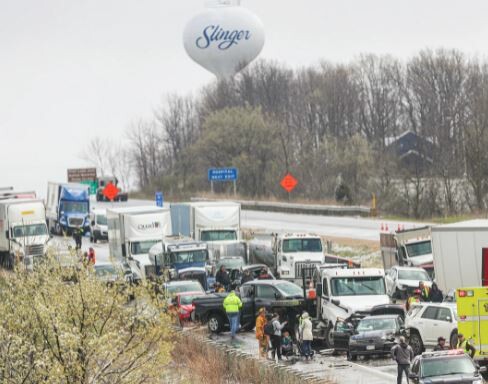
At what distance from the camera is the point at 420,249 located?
5272 cm

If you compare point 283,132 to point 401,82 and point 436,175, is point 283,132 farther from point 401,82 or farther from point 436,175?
point 436,175

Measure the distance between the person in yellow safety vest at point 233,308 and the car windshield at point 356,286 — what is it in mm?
2886

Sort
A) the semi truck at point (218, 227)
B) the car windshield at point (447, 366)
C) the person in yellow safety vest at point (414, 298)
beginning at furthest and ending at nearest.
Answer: the semi truck at point (218, 227)
the person in yellow safety vest at point (414, 298)
the car windshield at point (447, 366)

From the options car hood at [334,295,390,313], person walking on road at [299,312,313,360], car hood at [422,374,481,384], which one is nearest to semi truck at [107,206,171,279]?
car hood at [334,295,390,313]

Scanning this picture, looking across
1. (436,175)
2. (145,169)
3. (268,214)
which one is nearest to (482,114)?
(436,175)

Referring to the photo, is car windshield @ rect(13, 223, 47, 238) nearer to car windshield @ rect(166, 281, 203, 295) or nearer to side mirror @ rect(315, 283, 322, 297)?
car windshield @ rect(166, 281, 203, 295)

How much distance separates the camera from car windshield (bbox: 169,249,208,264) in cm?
5134

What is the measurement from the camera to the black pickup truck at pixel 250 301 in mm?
39906

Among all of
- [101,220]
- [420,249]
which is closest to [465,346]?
[420,249]

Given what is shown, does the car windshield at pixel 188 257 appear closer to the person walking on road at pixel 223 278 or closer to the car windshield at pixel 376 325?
the person walking on road at pixel 223 278

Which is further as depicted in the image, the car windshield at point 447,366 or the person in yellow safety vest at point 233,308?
the person in yellow safety vest at point 233,308

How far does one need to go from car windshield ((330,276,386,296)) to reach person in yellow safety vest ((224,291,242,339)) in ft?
9.47

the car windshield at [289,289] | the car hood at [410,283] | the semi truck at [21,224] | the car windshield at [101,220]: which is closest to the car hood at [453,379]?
the car windshield at [289,289]

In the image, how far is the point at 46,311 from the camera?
83.1ft
